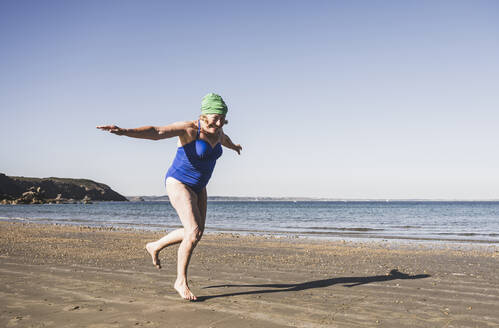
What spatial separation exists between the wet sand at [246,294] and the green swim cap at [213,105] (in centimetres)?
197

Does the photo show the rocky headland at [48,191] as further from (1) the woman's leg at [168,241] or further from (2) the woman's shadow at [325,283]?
(2) the woman's shadow at [325,283]

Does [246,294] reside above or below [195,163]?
below

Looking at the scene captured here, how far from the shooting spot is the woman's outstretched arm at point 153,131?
143 inches

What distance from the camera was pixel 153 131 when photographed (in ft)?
12.8

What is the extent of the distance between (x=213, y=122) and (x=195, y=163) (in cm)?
48

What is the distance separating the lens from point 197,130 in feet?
14.2

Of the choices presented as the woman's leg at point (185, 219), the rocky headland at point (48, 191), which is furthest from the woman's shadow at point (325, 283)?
the rocky headland at point (48, 191)

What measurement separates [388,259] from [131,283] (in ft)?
19.1

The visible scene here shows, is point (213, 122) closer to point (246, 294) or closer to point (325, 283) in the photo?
point (246, 294)

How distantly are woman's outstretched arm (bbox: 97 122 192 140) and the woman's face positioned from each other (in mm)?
198

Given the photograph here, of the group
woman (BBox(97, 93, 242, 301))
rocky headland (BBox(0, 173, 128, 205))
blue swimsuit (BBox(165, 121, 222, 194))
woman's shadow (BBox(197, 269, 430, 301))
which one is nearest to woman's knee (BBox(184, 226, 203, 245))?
woman (BBox(97, 93, 242, 301))

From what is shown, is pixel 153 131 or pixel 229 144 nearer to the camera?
pixel 153 131

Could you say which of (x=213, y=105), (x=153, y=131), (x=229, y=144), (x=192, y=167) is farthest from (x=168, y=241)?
(x=213, y=105)

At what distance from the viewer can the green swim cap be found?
433cm
